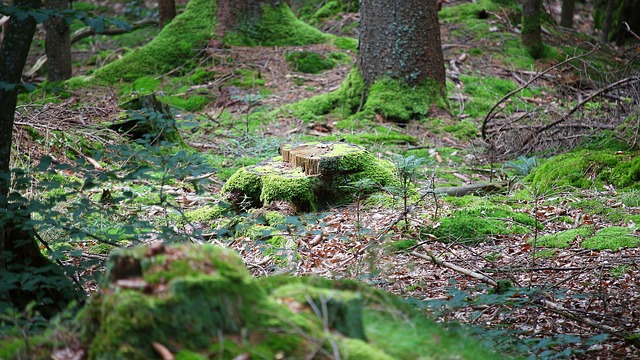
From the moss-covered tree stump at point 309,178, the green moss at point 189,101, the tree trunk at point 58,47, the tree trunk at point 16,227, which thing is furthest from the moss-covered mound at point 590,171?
the tree trunk at point 58,47

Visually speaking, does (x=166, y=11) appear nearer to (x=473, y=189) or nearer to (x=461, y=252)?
(x=473, y=189)

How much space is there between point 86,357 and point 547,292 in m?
3.19

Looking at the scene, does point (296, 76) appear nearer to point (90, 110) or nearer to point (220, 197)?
point (90, 110)

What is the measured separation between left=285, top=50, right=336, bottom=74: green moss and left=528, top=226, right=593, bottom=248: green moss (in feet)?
24.9

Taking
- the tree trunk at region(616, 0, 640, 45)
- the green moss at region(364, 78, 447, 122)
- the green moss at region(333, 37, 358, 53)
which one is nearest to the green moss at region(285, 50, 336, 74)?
the green moss at region(333, 37, 358, 53)

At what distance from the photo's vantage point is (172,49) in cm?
1241

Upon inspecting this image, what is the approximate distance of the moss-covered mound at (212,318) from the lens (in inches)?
81.9

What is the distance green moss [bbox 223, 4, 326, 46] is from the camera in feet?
42.2

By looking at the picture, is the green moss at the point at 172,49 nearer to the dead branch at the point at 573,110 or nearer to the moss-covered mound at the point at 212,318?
the dead branch at the point at 573,110

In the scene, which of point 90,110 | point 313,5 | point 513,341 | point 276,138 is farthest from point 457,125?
point 313,5

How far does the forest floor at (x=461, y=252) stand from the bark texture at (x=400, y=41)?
840 millimetres

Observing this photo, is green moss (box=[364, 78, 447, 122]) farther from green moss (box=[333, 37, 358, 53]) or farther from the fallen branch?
green moss (box=[333, 37, 358, 53])

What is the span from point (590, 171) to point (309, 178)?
298cm

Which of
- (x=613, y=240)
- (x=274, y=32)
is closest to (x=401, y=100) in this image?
(x=274, y=32)
